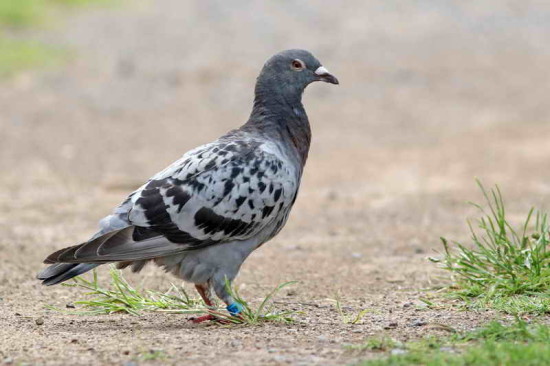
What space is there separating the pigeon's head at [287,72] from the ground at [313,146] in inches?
54.4

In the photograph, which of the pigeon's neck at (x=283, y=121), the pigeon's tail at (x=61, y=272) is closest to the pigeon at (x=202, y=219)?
the pigeon's tail at (x=61, y=272)

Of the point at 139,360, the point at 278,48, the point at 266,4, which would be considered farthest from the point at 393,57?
the point at 139,360

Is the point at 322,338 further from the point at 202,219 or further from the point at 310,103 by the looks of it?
the point at 310,103

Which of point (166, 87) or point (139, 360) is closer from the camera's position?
point (139, 360)

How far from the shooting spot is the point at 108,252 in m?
5.65

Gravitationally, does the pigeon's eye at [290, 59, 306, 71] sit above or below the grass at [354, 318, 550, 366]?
above

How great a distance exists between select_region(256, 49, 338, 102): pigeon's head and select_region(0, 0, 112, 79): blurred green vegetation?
10473 millimetres

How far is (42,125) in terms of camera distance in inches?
557

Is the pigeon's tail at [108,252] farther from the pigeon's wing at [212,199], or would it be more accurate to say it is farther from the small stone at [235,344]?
the small stone at [235,344]

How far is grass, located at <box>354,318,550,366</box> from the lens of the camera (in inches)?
176

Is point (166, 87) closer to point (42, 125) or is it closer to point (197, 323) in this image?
point (42, 125)

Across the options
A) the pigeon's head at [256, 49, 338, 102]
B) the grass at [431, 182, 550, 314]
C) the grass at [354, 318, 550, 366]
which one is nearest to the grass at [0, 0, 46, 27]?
the pigeon's head at [256, 49, 338, 102]

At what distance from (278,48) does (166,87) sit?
3070mm

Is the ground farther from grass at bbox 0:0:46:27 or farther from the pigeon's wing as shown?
grass at bbox 0:0:46:27
